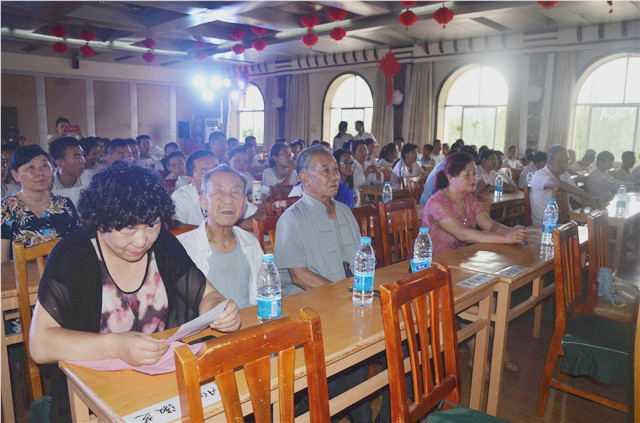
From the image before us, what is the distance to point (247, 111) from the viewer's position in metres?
15.7

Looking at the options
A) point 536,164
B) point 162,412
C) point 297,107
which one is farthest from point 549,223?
point 297,107

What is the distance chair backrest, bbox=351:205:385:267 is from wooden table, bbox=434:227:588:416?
1.33 ft

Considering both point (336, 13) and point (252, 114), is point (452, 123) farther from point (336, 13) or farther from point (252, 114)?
point (252, 114)

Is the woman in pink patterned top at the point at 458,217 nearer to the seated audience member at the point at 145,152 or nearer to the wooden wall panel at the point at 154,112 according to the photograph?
the seated audience member at the point at 145,152

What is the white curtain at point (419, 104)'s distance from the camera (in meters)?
10.5

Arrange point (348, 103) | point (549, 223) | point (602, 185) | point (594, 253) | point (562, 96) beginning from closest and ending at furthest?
point (594, 253) → point (549, 223) → point (602, 185) → point (562, 96) → point (348, 103)

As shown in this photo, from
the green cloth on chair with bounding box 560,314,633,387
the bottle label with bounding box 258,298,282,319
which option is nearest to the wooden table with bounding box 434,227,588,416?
the green cloth on chair with bounding box 560,314,633,387

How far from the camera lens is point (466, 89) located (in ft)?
34.3

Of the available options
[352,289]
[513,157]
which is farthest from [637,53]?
[352,289]

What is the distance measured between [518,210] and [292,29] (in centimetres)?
609

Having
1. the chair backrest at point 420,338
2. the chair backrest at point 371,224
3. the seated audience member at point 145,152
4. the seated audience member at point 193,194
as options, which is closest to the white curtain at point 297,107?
the seated audience member at point 145,152

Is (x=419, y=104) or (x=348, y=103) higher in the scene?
(x=348, y=103)

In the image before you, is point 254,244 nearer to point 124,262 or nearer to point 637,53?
point 124,262

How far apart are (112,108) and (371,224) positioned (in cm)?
1261
